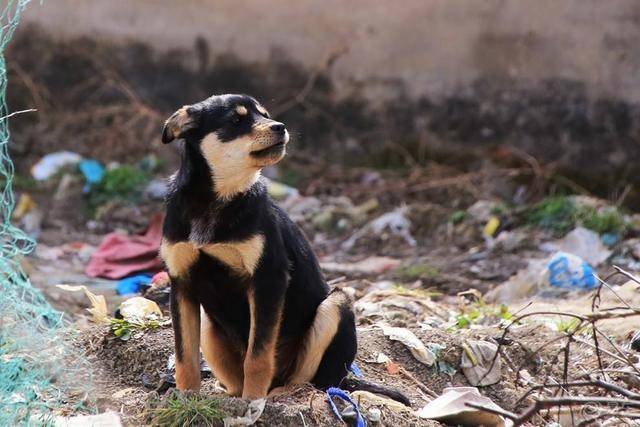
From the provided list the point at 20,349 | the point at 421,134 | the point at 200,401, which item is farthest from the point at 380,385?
the point at 421,134

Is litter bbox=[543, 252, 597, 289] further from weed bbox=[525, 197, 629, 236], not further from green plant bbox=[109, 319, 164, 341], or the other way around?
green plant bbox=[109, 319, 164, 341]

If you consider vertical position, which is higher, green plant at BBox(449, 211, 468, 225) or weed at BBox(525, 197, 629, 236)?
weed at BBox(525, 197, 629, 236)

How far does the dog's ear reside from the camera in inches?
172

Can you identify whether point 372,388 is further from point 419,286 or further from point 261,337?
point 419,286

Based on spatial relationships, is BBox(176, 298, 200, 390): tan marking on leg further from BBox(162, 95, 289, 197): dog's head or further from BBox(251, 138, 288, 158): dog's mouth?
BBox(251, 138, 288, 158): dog's mouth

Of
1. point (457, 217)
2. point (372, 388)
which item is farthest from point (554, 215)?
point (372, 388)

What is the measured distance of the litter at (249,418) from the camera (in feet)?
13.3

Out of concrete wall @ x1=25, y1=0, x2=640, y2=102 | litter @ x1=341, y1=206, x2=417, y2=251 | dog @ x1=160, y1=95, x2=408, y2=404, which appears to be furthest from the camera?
concrete wall @ x1=25, y1=0, x2=640, y2=102

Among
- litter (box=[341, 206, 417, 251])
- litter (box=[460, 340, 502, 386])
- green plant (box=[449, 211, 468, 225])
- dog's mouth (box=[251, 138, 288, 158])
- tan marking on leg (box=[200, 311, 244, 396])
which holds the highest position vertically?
dog's mouth (box=[251, 138, 288, 158])

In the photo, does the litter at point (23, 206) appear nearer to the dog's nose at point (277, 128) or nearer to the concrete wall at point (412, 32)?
the concrete wall at point (412, 32)

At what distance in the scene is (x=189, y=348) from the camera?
439 cm

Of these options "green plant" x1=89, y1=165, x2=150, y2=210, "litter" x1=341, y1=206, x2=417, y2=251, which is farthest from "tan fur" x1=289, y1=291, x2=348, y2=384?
"green plant" x1=89, y1=165, x2=150, y2=210

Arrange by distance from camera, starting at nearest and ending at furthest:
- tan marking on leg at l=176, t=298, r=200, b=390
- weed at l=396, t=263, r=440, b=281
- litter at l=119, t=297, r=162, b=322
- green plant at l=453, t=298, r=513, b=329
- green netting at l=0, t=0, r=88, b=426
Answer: green netting at l=0, t=0, r=88, b=426, tan marking on leg at l=176, t=298, r=200, b=390, litter at l=119, t=297, r=162, b=322, green plant at l=453, t=298, r=513, b=329, weed at l=396, t=263, r=440, b=281

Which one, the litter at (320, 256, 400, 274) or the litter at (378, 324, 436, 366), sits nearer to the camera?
the litter at (378, 324, 436, 366)
